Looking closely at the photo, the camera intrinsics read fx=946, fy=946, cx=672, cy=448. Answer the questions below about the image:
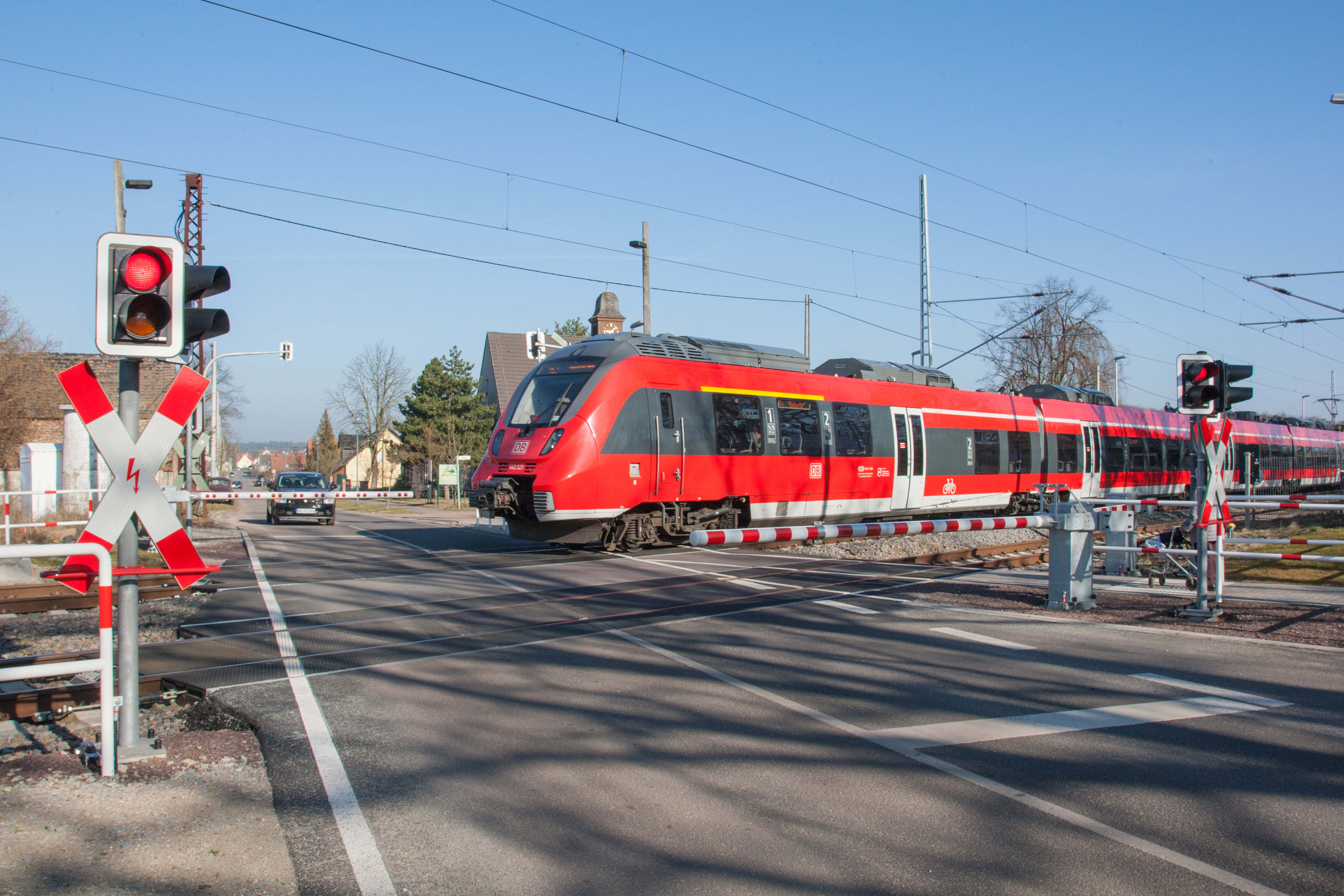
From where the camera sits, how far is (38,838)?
3.83 meters

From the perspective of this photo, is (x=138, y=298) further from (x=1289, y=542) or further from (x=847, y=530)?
(x=1289, y=542)

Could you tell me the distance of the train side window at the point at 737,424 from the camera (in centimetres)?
1698

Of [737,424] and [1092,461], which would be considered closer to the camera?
[737,424]

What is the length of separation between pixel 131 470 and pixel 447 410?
54.9 m

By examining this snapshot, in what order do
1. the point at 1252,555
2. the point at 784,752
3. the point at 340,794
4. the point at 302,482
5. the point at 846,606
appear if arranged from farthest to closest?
the point at 302,482 < the point at 846,606 < the point at 1252,555 < the point at 784,752 < the point at 340,794

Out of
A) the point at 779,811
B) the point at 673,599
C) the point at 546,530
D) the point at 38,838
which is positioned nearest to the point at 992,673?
the point at 779,811

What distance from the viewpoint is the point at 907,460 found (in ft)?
69.1

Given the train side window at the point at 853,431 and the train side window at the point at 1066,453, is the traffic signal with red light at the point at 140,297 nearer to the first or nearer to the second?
the train side window at the point at 853,431

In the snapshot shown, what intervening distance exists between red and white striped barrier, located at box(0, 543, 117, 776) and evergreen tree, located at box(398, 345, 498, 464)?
52013mm

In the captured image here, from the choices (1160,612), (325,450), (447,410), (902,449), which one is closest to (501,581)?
(1160,612)

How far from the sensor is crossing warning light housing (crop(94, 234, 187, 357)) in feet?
16.4

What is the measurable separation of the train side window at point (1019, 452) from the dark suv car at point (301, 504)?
19924 millimetres

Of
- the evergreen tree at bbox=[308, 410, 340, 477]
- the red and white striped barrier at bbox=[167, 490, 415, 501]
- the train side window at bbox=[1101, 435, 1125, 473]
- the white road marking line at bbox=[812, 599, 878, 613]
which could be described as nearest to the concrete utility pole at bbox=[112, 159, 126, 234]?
the red and white striped barrier at bbox=[167, 490, 415, 501]

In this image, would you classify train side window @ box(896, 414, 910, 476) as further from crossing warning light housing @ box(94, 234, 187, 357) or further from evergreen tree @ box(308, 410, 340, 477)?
evergreen tree @ box(308, 410, 340, 477)
